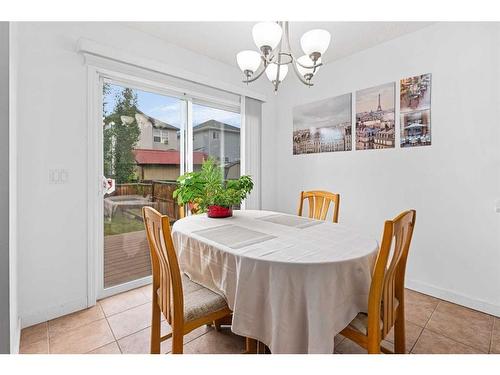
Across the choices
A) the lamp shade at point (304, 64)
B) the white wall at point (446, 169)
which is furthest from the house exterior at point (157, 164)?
the white wall at point (446, 169)

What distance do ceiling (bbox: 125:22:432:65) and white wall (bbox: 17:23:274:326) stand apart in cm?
53

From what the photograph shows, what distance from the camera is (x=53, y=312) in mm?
1960

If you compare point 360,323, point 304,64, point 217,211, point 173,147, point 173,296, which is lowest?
point 360,323

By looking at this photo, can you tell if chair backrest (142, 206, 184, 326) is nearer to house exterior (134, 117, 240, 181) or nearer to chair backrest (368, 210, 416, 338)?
chair backrest (368, 210, 416, 338)

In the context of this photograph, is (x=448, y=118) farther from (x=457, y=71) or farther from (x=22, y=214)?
(x=22, y=214)

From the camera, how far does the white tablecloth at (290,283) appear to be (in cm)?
106

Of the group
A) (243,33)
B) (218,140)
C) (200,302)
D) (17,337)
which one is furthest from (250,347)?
(243,33)

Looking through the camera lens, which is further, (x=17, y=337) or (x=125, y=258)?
(x=125, y=258)

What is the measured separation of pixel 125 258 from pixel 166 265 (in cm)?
152

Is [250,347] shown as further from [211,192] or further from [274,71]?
[274,71]

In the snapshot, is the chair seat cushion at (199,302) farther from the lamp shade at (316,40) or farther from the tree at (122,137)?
the lamp shade at (316,40)

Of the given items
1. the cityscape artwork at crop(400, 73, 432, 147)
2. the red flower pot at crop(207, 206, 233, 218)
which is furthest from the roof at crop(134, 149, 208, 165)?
the cityscape artwork at crop(400, 73, 432, 147)

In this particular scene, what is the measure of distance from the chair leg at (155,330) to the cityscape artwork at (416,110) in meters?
2.52
